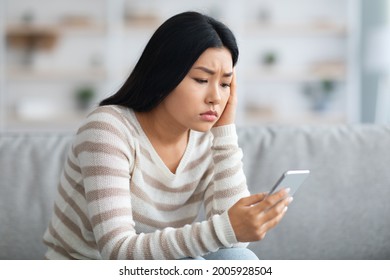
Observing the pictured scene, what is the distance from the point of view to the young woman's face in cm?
129

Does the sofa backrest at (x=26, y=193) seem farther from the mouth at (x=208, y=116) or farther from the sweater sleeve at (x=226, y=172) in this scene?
the mouth at (x=208, y=116)

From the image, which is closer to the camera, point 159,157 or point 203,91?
point 203,91

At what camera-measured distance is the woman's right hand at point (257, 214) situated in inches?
44.8

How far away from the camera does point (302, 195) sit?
1.77m

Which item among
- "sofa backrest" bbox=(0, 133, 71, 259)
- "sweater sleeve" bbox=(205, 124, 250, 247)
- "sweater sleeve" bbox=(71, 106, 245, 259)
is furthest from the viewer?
"sofa backrest" bbox=(0, 133, 71, 259)

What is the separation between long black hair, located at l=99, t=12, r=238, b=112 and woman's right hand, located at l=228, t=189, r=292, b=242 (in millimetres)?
285

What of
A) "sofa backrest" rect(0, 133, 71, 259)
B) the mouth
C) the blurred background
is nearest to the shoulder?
the mouth

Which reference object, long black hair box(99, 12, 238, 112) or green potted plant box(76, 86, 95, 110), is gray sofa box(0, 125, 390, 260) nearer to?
long black hair box(99, 12, 238, 112)

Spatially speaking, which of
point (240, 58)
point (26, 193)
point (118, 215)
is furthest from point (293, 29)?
point (118, 215)

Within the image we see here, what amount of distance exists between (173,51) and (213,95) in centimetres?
11

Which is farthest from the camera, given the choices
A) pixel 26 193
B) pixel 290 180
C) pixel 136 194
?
pixel 26 193

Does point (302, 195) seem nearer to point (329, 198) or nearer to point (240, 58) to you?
point (329, 198)
